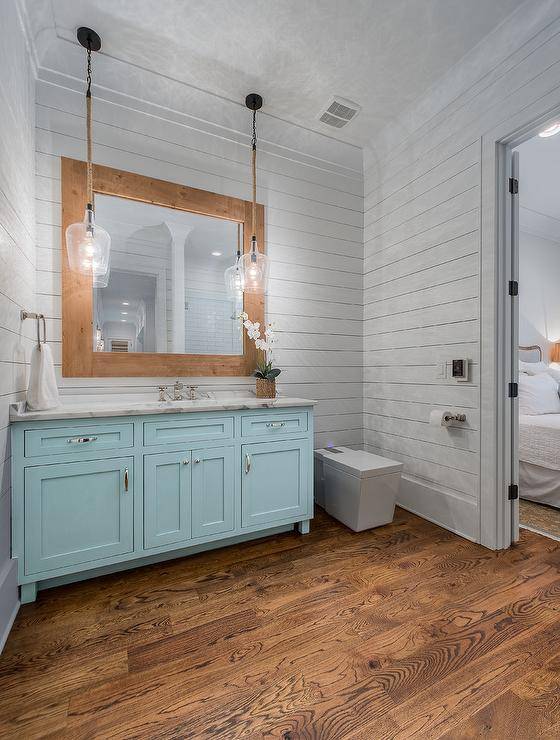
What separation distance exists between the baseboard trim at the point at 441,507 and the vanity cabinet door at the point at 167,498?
1.70 metres

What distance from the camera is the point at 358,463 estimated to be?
257cm

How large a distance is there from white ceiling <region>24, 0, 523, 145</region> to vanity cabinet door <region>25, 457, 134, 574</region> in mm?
2340

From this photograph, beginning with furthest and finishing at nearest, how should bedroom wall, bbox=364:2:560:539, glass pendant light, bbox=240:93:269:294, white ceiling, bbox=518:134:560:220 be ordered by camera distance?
white ceiling, bbox=518:134:560:220, glass pendant light, bbox=240:93:269:294, bedroom wall, bbox=364:2:560:539

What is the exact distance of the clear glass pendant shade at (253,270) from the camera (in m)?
2.56

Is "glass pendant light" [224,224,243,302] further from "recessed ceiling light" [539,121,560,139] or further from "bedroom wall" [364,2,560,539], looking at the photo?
"recessed ceiling light" [539,121,560,139]

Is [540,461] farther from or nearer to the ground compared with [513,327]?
nearer to the ground

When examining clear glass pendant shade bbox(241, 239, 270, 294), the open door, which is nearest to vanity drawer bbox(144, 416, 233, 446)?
clear glass pendant shade bbox(241, 239, 270, 294)

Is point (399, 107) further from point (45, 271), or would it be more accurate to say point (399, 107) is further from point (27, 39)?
point (45, 271)

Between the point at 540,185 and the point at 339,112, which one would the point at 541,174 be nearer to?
the point at 540,185

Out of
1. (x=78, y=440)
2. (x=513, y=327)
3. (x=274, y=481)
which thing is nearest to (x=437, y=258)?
(x=513, y=327)

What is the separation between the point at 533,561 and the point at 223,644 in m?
1.76

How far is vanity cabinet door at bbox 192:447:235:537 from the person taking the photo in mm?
2086

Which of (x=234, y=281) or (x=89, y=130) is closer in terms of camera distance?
(x=89, y=130)

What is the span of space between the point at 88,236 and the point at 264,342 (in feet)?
4.38
